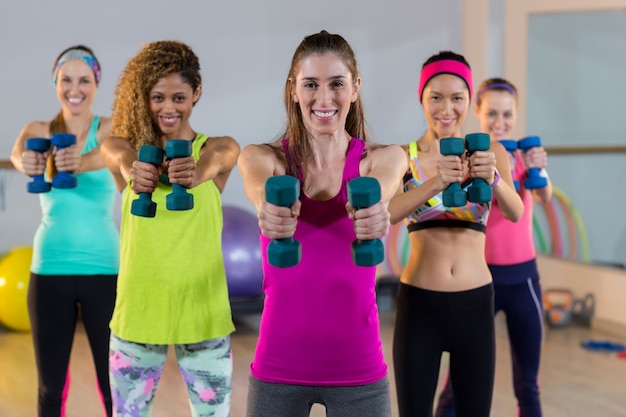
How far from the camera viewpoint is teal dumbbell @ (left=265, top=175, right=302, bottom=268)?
6.04 feet

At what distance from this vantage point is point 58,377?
3096 mm

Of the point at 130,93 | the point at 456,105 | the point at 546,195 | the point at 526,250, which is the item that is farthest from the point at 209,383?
the point at 546,195

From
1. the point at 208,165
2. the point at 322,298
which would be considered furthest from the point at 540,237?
the point at 322,298

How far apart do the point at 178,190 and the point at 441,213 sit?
87 centimetres

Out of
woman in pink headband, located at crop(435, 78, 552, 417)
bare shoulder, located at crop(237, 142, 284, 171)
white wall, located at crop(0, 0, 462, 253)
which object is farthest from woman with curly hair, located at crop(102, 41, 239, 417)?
white wall, located at crop(0, 0, 462, 253)

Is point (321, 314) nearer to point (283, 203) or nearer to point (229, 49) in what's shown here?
point (283, 203)

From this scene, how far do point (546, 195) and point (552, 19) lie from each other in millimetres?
3127

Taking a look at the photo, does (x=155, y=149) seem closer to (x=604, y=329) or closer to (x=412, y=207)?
Answer: (x=412, y=207)

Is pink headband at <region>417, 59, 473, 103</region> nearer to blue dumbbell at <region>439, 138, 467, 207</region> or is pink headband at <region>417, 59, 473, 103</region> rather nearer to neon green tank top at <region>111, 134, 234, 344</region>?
blue dumbbell at <region>439, 138, 467, 207</region>

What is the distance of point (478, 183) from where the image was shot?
8.33ft

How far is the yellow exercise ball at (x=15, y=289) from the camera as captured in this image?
19.2ft

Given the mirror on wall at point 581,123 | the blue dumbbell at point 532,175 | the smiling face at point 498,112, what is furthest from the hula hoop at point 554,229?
the blue dumbbell at point 532,175

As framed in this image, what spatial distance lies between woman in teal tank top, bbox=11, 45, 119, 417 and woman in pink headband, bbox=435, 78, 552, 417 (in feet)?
4.25

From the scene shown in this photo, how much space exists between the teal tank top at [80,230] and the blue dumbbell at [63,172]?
0.25ft
